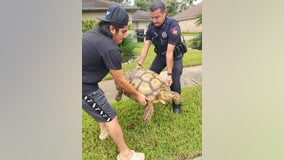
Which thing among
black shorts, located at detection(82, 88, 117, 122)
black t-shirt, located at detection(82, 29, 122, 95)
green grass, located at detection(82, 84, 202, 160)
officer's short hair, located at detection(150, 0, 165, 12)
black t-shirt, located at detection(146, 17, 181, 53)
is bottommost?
green grass, located at detection(82, 84, 202, 160)

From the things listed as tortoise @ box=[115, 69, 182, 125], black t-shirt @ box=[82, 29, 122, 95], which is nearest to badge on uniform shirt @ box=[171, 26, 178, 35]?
tortoise @ box=[115, 69, 182, 125]

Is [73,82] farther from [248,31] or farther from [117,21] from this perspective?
[248,31]

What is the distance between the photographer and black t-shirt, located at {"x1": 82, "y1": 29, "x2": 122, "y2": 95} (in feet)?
7.71

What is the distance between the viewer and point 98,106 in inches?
93.8

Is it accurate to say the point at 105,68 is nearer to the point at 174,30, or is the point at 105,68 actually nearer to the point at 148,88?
the point at 148,88

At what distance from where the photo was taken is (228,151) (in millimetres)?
2654

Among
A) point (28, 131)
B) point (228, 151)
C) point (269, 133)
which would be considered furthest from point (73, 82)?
point (269, 133)

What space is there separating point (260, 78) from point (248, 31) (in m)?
0.37

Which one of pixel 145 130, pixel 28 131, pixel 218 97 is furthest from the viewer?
pixel 218 97

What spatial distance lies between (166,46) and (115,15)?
17.1 inches

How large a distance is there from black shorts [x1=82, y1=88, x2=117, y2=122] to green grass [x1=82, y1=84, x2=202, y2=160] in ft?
0.14

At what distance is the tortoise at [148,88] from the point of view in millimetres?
2461

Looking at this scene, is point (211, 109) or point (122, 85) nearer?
point (122, 85)

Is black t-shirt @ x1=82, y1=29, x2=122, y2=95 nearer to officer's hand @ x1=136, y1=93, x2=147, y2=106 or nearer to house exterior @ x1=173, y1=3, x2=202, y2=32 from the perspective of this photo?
officer's hand @ x1=136, y1=93, x2=147, y2=106
